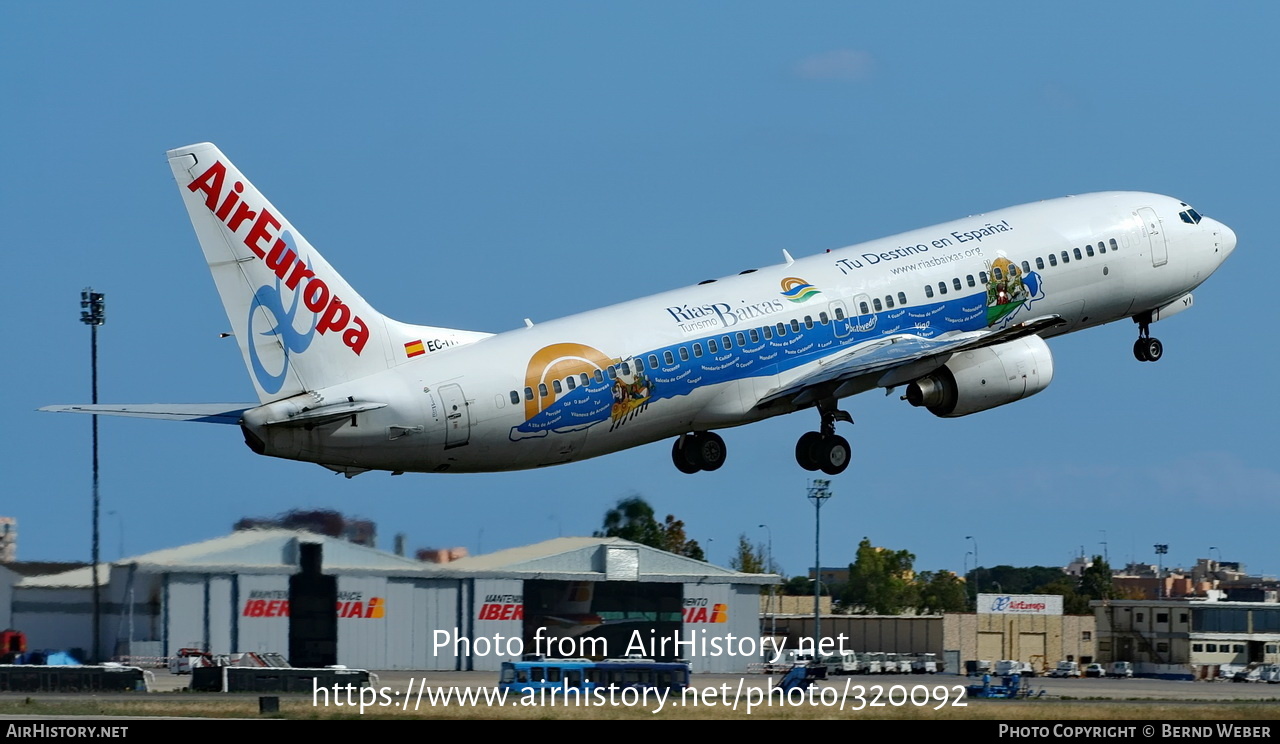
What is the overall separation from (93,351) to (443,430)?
986 inches

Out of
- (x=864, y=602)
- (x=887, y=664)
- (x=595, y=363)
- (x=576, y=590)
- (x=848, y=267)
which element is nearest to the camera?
(x=595, y=363)

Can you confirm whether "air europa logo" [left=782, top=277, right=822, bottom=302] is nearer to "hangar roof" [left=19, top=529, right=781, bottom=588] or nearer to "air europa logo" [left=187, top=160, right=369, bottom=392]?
"hangar roof" [left=19, top=529, right=781, bottom=588]

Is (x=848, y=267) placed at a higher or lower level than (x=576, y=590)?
higher

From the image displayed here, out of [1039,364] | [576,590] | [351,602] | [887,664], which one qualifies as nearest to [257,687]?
[351,602]

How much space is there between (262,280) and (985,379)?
1993 cm

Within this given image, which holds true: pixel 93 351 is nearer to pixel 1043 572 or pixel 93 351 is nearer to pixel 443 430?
pixel 443 430

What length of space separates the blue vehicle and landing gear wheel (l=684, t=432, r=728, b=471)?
698cm

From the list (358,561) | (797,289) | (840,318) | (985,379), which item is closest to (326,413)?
(358,561)

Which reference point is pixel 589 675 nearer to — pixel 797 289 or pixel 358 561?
pixel 358 561

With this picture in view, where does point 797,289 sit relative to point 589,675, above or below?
above

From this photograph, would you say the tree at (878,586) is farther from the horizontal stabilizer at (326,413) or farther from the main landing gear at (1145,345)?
the horizontal stabilizer at (326,413)

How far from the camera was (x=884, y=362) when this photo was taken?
4788 cm

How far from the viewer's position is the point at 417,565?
50.3 metres

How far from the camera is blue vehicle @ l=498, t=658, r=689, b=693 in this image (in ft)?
170
